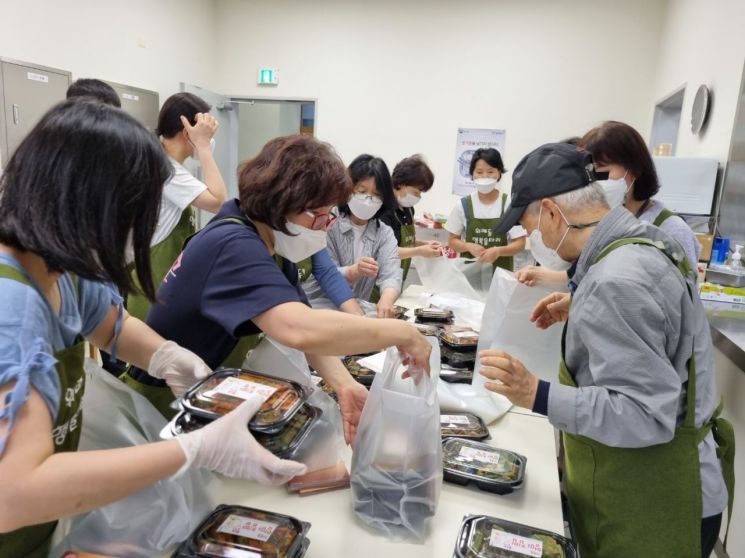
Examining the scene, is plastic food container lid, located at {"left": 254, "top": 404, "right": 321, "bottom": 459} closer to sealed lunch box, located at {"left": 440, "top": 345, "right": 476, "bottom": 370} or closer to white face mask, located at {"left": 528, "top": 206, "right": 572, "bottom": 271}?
white face mask, located at {"left": 528, "top": 206, "right": 572, "bottom": 271}

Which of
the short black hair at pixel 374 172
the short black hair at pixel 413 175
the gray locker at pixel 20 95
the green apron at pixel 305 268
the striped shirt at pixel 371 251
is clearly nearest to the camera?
the green apron at pixel 305 268

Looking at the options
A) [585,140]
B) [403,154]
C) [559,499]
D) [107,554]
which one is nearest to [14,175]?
[107,554]

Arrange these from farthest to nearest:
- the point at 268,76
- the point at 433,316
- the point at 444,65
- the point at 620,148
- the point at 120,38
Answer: the point at 268,76, the point at 444,65, the point at 120,38, the point at 433,316, the point at 620,148

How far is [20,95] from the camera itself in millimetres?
3268

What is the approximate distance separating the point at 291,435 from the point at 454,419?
23.8 inches

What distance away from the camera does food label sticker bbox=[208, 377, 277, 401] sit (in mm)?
928

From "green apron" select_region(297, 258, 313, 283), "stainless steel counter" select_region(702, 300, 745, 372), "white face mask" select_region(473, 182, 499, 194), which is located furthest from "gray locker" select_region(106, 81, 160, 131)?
"stainless steel counter" select_region(702, 300, 745, 372)

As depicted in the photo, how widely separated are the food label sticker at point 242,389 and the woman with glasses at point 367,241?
3.98 feet

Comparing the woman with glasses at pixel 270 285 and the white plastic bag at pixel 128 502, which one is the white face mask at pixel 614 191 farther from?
the white plastic bag at pixel 128 502

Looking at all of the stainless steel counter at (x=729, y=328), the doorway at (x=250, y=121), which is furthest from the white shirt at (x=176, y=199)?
the doorway at (x=250, y=121)

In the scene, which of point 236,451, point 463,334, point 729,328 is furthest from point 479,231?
point 236,451

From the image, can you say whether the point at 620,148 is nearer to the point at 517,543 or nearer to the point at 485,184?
the point at 517,543

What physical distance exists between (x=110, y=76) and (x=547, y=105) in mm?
3829

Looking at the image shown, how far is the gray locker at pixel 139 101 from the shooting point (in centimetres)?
413
